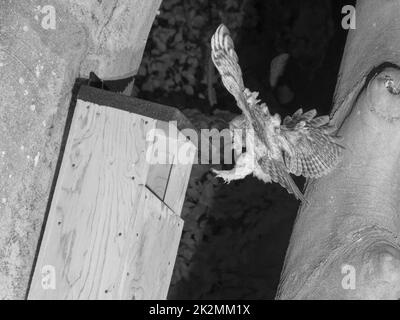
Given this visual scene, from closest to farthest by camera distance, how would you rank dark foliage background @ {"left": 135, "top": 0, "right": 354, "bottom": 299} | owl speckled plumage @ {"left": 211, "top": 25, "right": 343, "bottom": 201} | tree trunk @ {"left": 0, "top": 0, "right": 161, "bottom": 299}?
1. owl speckled plumage @ {"left": 211, "top": 25, "right": 343, "bottom": 201}
2. tree trunk @ {"left": 0, "top": 0, "right": 161, "bottom": 299}
3. dark foliage background @ {"left": 135, "top": 0, "right": 354, "bottom": 299}

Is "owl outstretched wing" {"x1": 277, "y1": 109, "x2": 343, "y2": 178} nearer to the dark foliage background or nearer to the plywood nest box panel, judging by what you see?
the plywood nest box panel

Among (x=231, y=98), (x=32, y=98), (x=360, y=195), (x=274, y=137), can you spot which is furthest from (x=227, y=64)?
(x=231, y=98)

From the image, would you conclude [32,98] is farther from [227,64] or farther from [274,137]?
[274,137]

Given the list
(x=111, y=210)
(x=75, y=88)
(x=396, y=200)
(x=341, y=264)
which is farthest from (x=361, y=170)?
(x=75, y=88)

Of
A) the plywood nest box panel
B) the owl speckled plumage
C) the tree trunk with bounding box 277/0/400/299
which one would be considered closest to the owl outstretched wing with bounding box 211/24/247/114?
the owl speckled plumage

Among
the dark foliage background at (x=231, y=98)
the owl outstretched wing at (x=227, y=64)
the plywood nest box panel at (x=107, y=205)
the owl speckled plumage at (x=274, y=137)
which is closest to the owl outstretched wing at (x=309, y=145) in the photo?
the owl speckled plumage at (x=274, y=137)

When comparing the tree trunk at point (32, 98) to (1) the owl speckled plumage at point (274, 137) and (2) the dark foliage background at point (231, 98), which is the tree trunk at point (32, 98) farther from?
(2) the dark foliage background at point (231, 98)

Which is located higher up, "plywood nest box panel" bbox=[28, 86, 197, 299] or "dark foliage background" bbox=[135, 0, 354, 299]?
"dark foliage background" bbox=[135, 0, 354, 299]

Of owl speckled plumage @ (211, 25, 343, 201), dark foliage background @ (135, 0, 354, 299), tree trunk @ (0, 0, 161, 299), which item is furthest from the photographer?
dark foliage background @ (135, 0, 354, 299)
